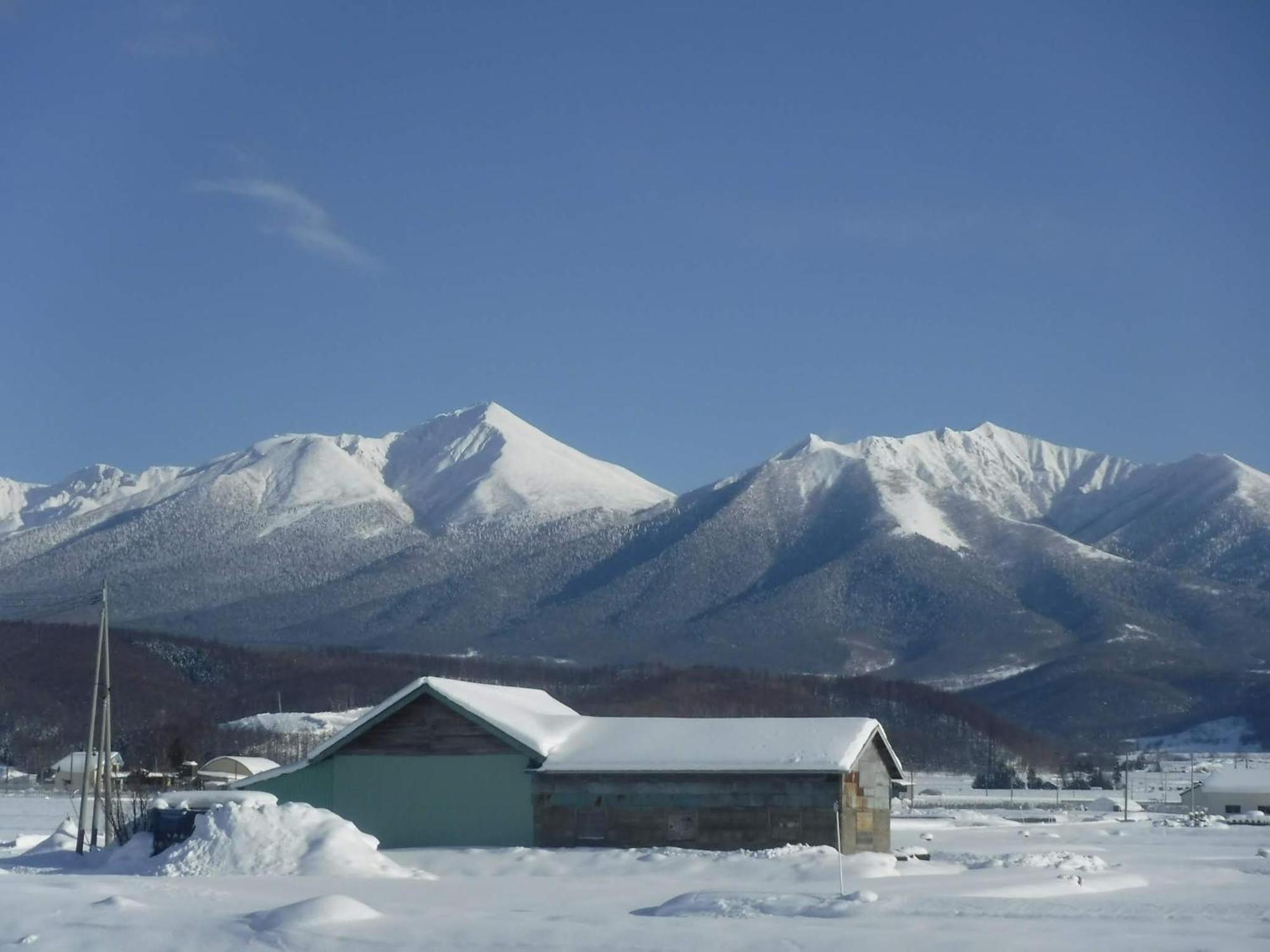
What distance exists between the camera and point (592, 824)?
31781mm

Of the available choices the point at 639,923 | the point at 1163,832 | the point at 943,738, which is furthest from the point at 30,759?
the point at 639,923

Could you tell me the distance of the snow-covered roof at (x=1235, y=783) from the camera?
8181cm

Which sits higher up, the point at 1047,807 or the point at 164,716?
the point at 164,716

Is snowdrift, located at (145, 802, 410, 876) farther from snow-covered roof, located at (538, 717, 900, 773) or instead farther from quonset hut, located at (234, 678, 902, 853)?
snow-covered roof, located at (538, 717, 900, 773)

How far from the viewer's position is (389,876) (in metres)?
26.5

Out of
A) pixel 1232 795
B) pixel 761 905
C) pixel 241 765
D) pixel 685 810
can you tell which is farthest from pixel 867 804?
pixel 241 765

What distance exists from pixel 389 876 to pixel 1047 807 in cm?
5913

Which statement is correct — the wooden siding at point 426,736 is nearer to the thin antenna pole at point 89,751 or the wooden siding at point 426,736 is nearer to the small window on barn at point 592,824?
the small window on barn at point 592,824

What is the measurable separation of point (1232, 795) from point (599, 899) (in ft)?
211

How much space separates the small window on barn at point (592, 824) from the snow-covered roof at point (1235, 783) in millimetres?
57127

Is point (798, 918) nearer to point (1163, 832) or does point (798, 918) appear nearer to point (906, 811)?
point (1163, 832)

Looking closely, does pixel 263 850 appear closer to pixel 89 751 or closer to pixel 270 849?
pixel 270 849

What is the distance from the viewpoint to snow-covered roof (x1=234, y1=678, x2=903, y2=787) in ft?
103

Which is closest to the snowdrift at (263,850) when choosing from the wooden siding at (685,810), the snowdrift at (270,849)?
the snowdrift at (270,849)
